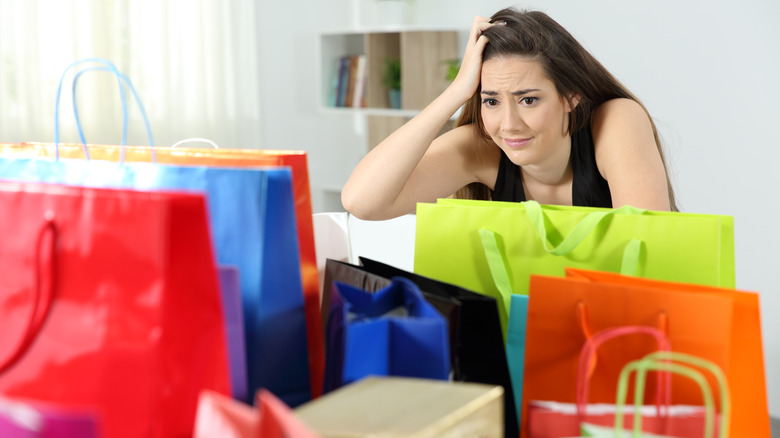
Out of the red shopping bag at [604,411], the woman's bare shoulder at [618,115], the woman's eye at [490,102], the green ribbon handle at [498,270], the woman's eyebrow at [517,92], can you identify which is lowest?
the red shopping bag at [604,411]

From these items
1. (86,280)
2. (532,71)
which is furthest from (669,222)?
(532,71)

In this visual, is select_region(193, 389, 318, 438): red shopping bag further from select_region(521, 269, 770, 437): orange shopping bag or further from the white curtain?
the white curtain

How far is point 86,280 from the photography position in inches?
25.7

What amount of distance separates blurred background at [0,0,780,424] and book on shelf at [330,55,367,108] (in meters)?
0.13

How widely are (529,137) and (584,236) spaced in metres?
0.72

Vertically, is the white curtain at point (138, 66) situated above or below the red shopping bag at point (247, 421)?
above

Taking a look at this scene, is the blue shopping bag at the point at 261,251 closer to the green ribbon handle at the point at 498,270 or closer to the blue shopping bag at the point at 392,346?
the blue shopping bag at the point at 392,346

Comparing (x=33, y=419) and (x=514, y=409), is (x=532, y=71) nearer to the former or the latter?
(x=514, y=409)

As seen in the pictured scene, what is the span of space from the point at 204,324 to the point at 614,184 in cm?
110

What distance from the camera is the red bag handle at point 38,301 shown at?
66 cm

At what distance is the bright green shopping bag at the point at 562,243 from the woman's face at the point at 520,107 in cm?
61

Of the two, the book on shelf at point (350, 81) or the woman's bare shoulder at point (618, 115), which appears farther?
the book on shelf at point (350, 81)

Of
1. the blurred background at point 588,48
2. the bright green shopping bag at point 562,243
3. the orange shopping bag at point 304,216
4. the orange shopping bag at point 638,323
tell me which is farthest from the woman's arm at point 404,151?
the blurred background at point 588,48

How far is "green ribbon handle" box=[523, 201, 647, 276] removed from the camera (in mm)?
861
